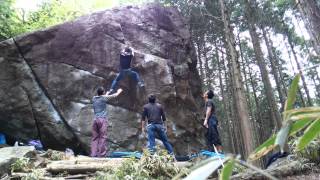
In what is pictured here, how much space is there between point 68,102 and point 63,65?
130 centimetres

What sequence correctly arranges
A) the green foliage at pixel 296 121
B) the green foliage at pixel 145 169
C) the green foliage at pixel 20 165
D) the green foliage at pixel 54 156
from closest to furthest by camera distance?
the green foliage at pixel 296 121 < the green foliage at pixel 145 169 < the green foliage at pixel 20 165 < the green foliage at pixel 54 156

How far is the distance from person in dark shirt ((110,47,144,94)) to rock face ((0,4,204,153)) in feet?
1.00

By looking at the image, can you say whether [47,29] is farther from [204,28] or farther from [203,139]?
[204,28]

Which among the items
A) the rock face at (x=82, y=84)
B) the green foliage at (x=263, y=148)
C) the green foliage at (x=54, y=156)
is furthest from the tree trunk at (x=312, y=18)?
the green foliage at (x=263, y=148)

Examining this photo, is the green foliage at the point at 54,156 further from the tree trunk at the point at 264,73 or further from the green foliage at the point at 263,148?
the tree trunk at the point at 264,73

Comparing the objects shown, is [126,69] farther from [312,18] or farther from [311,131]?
[311,131]

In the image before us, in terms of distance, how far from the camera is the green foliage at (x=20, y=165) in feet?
24.5

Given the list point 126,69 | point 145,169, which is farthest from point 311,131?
point 126,69

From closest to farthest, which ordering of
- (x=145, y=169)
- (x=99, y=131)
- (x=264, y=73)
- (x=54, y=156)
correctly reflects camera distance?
1. (x=145, y=169)
2. (x=54, y=156)
3. (x=99, y=131)
4. (x=264, y=73)

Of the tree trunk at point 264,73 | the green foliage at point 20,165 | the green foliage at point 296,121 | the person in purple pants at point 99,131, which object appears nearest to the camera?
the green foliage at point 296,121

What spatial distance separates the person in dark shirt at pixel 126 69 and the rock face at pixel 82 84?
303 millimetres

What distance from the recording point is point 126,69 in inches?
Result: 518

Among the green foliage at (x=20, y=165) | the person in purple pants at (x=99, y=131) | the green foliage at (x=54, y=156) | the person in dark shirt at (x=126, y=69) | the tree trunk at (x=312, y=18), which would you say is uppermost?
the person in dark shirt at (x=126, y=69)

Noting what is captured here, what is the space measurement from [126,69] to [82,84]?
5.12 feet
